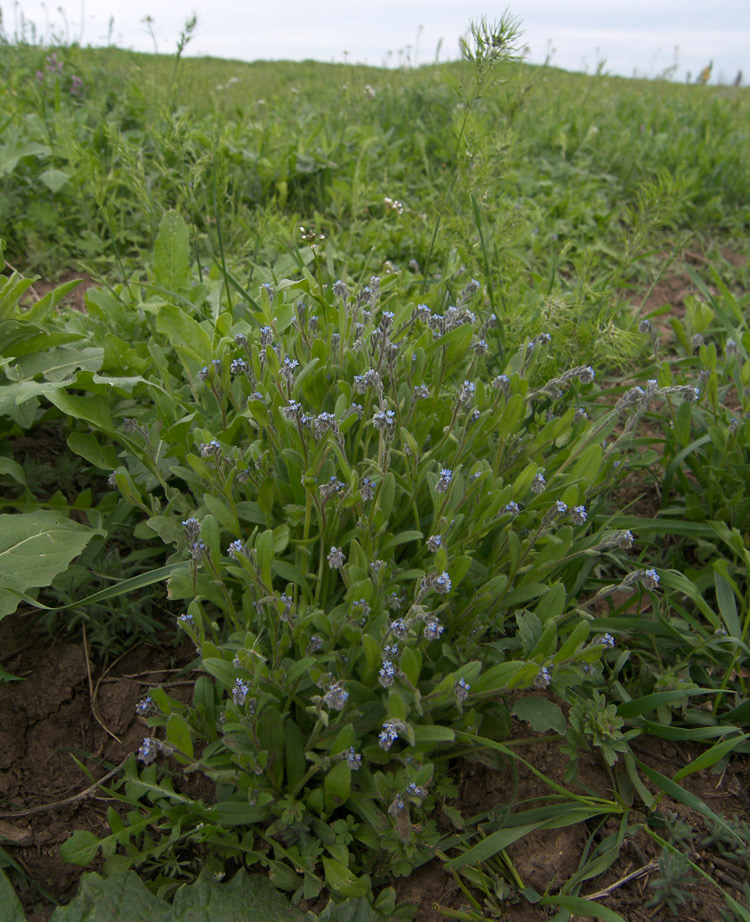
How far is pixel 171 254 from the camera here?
263cm

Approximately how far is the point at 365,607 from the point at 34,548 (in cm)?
93

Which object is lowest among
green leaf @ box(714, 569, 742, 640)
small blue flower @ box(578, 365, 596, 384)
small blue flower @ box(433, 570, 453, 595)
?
green leaf @ box(714, 569, 742, 640)

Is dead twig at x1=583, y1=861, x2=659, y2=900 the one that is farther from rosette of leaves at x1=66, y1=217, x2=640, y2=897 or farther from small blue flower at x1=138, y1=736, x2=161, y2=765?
small blue flower at x1=138, y1=736, x2=161, y2=765

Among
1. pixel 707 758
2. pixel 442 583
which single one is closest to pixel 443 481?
pixel 442 583

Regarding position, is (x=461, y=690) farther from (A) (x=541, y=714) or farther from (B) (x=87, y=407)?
(B) (x=87, y=407)

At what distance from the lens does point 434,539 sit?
5.02 ft

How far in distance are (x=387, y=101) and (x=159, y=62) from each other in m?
3.59

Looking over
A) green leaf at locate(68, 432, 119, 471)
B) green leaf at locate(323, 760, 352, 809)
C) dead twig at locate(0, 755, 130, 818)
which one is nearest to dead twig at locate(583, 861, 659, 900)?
green leaf at locate(323, 760, 352, 809)

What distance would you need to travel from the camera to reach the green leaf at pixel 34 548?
177cm

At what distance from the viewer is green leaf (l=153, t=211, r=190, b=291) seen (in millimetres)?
2625

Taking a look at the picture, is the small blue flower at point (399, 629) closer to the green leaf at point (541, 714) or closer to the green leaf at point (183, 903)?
the green leaf at point (541, 714)

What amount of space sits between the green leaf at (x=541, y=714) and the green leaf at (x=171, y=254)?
76.3 inches

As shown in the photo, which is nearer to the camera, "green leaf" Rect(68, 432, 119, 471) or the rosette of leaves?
the rosette of leaves

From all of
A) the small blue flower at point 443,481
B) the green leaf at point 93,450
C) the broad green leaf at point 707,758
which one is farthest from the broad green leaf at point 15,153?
the broad green leaf at point 707,758
